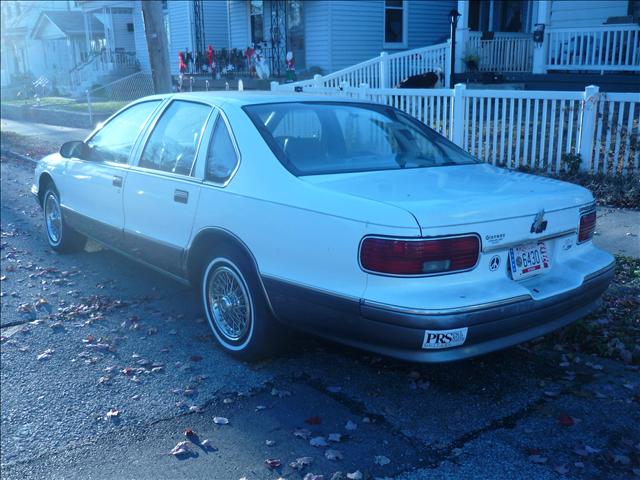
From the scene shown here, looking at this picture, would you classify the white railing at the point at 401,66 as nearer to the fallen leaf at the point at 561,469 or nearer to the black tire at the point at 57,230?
the black tire at the point at 57,230

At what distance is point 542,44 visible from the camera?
1460cm

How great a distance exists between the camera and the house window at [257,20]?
23.4 meters

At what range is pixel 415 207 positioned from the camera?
3.48 m

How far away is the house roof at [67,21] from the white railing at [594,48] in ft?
103

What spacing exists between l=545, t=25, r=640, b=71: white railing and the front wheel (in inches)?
449

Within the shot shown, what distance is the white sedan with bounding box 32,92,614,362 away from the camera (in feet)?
11.4

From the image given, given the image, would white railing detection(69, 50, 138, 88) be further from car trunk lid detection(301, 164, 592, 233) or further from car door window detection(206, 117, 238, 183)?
Answer: car trunk lid detection(301, 164, 592, 233)

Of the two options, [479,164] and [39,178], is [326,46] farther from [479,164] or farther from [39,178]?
[479,164]

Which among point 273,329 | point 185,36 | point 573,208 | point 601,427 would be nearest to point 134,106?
point 273,329

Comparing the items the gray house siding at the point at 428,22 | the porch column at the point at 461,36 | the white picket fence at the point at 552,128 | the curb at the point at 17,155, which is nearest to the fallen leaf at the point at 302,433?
the white picket fence at the point at 552,128

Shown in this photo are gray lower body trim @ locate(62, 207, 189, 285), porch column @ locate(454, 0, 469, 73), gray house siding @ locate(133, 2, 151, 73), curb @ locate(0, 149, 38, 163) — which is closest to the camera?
gray lower body trim @ locate(62, 207, 189, 285)

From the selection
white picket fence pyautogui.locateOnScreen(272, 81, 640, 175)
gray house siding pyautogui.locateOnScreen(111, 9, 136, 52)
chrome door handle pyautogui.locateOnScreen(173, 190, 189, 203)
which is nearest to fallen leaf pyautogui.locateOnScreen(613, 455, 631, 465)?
chrome door handle pyautogui.locateOnScreen(173, 190, 189, 203)

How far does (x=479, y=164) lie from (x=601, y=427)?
2.06m

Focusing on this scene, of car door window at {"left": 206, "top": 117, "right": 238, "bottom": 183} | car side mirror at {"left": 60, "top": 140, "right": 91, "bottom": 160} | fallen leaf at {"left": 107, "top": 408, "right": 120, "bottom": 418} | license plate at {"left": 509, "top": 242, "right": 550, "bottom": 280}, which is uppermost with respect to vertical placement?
car door window at {"left": 206, "top": 117, "right": 238, "bottom": 183}
